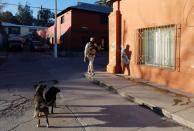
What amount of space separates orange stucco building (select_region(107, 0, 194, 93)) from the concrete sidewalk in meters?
0.53

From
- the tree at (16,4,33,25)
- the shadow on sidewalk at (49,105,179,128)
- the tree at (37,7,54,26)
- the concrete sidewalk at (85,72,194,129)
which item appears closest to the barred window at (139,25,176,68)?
the concrete sidewalk at (85,72,194,129)

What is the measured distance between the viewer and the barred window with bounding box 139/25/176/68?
1160 cm

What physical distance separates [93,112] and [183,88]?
3.48 meters

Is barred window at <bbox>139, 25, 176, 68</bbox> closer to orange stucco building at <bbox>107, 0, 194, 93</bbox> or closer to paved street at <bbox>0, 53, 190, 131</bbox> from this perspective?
orange stucco building at <bbox>107, 0, 194, 93</bbox>

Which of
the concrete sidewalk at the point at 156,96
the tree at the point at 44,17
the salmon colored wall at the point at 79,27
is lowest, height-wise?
the concrete sidewalk at the point at 156,96

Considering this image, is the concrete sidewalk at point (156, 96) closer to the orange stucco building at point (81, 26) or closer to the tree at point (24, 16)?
the orange stucco building at point (81, 26)

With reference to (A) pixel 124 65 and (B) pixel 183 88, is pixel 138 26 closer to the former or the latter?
(A) pixel 124 65

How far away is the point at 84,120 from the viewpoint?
7.89 meters

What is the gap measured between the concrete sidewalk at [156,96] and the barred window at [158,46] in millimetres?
889

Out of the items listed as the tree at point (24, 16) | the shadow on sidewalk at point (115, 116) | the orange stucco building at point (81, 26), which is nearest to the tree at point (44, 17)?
the tree at point (24, 16)

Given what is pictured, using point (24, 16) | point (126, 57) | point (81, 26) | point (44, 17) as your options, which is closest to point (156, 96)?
point (126, 57)

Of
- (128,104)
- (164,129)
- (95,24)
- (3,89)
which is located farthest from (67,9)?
(164,129)

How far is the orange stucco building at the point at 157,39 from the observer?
416 inches

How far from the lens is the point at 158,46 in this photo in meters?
12.6
